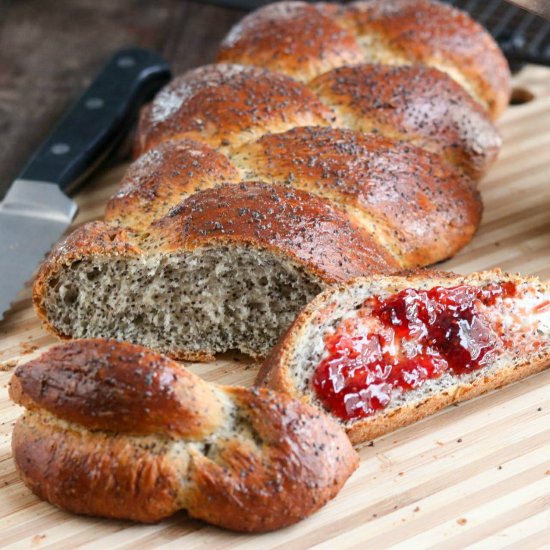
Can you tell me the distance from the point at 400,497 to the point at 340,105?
211 cm

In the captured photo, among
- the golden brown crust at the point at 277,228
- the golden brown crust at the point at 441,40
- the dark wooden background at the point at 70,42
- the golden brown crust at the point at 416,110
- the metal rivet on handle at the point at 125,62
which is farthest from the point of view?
the dark wooden background at the point at 70,42

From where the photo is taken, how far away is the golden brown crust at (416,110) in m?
4.86

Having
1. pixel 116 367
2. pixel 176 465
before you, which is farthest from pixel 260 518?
pixel 116 367

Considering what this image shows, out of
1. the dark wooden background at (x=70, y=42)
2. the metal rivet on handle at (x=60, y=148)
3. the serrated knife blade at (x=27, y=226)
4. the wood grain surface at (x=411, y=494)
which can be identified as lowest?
the dark wooden background at (x=70, y=42)

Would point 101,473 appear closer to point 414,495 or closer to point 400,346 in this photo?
point 414,495

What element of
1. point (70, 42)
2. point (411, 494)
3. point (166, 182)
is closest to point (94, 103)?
point (166, 182)

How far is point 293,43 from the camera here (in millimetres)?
5316

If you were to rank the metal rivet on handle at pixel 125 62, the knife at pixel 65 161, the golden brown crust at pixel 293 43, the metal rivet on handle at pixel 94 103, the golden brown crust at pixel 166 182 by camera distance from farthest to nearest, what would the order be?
1. the metal rivet on handle at pixel 125 62
2. the metal rivet on handle at pixel 94 103
3. the golden brown crust at pixel 293 43
4. the knife at pixel 65 161
5. the golden brown crust at pixel 166 182

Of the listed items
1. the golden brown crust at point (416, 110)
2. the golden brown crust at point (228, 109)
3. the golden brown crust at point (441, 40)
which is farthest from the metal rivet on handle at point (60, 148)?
the golden brown crust at point (441, 40)

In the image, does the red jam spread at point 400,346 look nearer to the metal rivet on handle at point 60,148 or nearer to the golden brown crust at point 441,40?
the golden brown crust at point 441,40

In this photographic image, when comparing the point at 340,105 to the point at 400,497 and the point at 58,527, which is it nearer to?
the point at 400,497

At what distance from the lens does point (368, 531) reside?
3.30 m

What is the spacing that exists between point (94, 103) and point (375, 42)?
1.48 metres

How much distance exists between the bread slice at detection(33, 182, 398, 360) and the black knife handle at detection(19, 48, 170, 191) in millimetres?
1039
